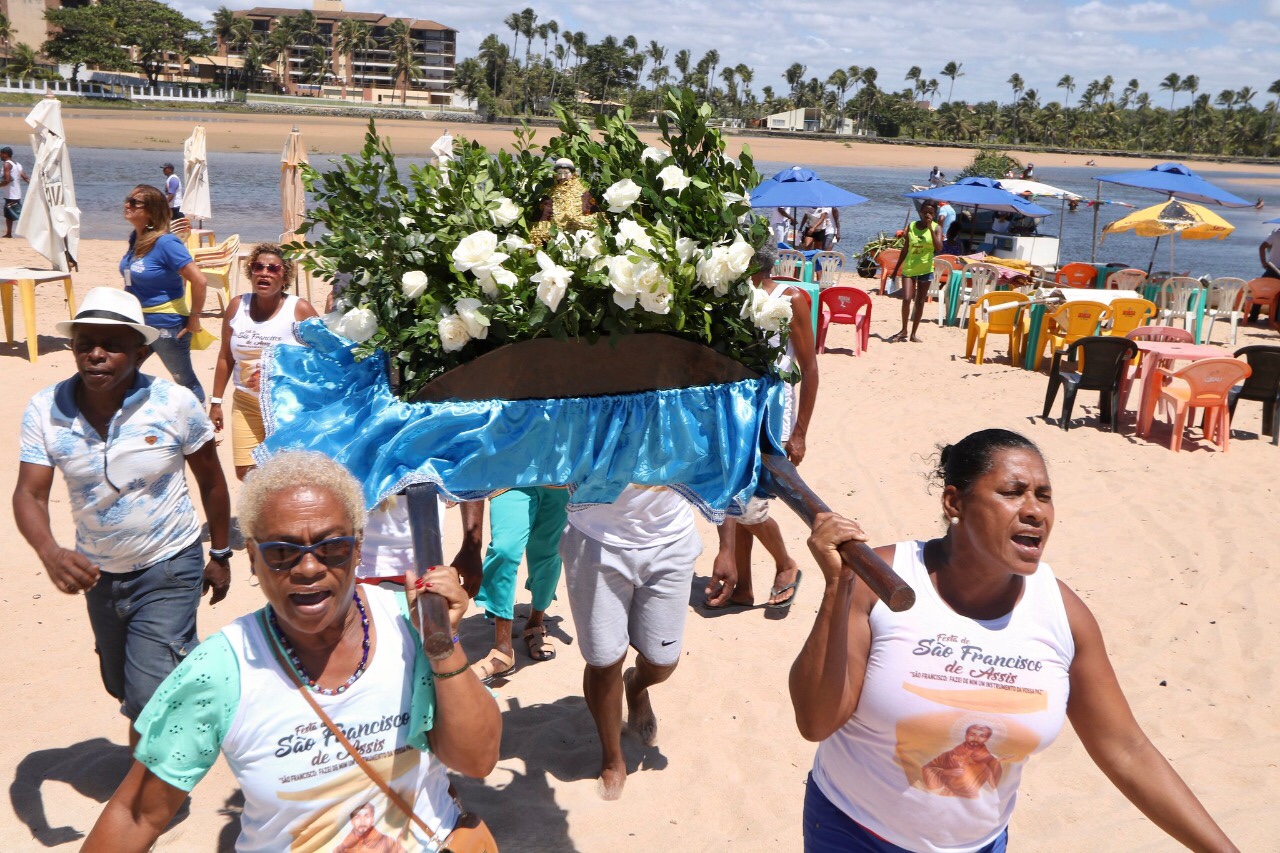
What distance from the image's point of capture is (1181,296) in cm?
1442

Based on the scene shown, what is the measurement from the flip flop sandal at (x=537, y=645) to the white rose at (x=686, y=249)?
3.14m

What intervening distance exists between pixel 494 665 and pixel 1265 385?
8.38 m

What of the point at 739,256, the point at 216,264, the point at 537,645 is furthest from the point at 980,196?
the point at 739,256

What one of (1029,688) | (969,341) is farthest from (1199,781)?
(969,341)

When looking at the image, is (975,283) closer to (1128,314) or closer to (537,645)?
(1128,314)

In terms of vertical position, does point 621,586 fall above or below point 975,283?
below

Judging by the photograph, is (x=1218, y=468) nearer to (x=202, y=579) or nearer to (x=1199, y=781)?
(x=1199, y=781)

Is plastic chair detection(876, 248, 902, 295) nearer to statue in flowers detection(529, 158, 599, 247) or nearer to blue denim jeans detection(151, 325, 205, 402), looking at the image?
blue denim jeans detection(151, 325, 205, 402)

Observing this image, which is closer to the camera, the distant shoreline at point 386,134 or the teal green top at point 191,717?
the teal green top at point 191,717

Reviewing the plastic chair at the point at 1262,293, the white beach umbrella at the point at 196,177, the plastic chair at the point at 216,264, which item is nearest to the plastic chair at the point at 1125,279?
the plastic chair at the point at 1262,293

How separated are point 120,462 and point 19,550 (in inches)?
137

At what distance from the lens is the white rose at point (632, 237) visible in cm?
265

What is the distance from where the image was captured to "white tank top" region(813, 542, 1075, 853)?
2451 mm

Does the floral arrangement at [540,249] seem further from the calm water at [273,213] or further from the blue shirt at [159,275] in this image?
the calm water at [273,213]
